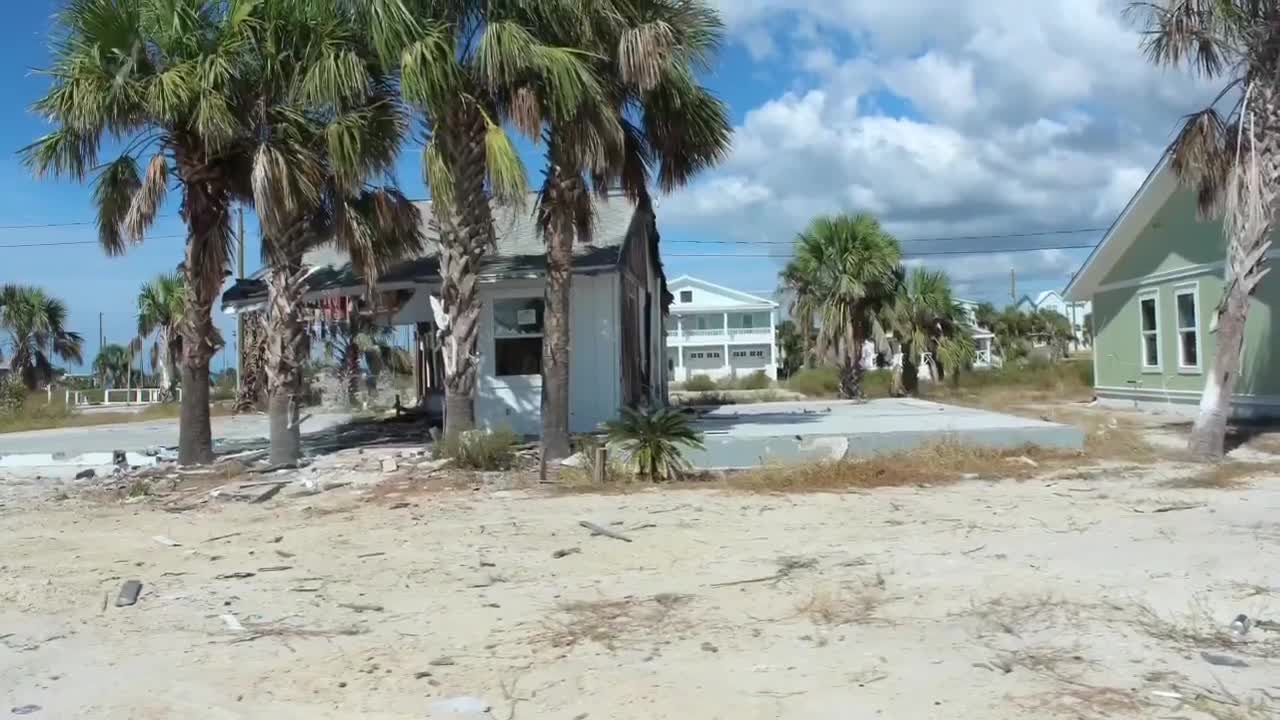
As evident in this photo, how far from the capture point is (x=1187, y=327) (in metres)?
20.4

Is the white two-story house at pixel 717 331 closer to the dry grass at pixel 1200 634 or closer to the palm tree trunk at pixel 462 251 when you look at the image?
the palm tree trunk at pixel 462 251

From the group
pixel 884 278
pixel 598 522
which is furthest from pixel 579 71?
pixel 884 278

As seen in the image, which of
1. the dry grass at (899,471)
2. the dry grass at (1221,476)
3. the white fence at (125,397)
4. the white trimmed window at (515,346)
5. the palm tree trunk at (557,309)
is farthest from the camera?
the white fence at (125,397)

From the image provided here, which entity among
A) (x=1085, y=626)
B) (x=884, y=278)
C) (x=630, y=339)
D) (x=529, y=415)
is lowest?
(x=1085, y=626)

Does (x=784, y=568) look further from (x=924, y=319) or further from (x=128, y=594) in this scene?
(x=924, y=319)

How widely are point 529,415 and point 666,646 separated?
10815 millimetres

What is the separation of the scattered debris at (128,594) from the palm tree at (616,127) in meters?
6.12

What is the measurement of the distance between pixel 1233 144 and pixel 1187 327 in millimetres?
7819

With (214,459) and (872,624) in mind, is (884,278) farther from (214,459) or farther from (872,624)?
(872,624)

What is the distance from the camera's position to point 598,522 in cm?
958

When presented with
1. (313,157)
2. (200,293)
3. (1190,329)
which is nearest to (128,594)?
(313,157)

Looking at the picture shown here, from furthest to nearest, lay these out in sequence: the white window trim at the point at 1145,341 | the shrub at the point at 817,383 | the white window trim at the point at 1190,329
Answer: the shrub at the point at 817,383 → the white window trim at the point at 1145,341 → the white window trim at the point at 1190,329

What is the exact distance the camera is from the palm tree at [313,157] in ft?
40.7

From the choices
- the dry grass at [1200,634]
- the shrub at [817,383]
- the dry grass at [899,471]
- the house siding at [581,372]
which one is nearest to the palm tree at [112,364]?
the shrub at [817,383]
